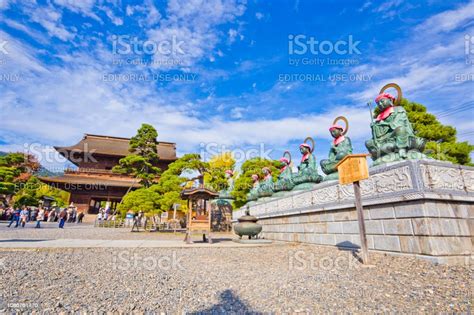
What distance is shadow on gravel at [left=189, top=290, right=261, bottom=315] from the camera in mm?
2615

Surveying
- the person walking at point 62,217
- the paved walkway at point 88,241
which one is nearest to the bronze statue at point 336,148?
the paved walkway at point 88,241

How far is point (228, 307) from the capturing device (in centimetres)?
274

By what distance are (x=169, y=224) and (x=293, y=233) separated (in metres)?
12.9

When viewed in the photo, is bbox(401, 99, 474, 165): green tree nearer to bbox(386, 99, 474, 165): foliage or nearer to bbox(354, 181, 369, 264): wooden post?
bbox(386, 99, 474, 165): foliage

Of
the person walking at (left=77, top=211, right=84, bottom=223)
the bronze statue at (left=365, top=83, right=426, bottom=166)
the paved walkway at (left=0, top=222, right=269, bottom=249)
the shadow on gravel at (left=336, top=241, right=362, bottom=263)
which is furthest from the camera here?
the person walking at (left=77, top=211, right=84, bottom=223)

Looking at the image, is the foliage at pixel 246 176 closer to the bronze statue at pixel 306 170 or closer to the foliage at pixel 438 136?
the bronze statue at pixel 306 170

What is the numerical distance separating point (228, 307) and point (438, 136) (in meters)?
16.2

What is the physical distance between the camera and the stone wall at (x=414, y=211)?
14.0 feet

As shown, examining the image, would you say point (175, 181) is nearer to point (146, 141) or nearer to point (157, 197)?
point (157, 197)

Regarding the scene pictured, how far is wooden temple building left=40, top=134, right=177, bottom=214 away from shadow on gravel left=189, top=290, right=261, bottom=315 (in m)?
21.4

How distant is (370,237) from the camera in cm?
541

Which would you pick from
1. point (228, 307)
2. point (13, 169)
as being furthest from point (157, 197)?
point (13, 169)

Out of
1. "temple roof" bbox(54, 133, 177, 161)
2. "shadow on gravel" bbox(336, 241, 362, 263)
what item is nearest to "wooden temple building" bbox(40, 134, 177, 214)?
"temple roof" bbox(54, 133, 177, 161)

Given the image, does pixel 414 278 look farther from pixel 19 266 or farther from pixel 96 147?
pixel 96 147
